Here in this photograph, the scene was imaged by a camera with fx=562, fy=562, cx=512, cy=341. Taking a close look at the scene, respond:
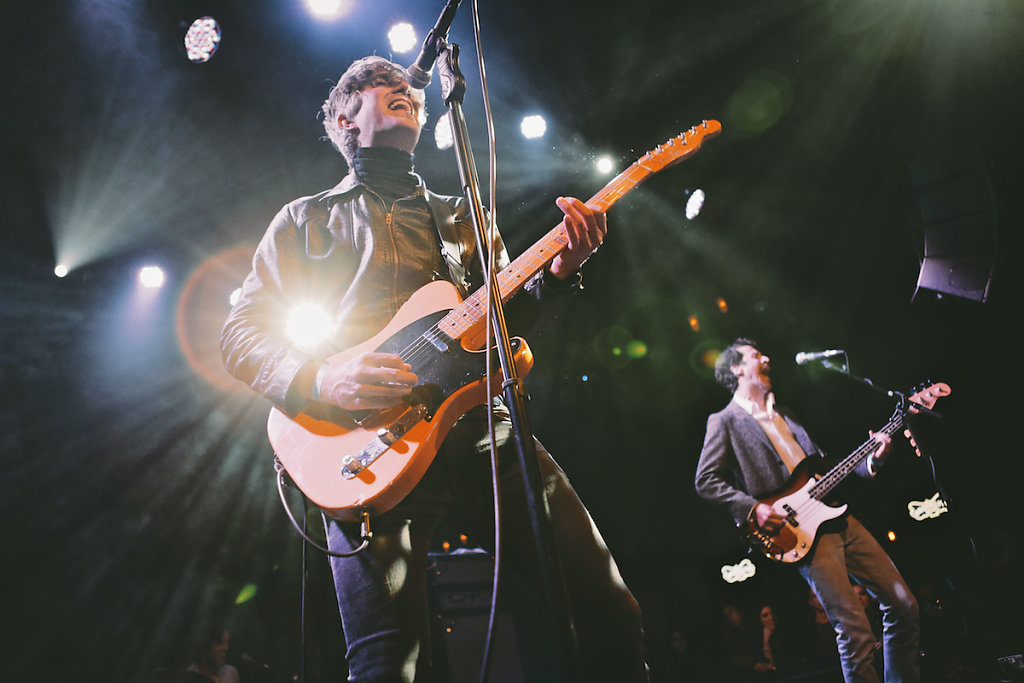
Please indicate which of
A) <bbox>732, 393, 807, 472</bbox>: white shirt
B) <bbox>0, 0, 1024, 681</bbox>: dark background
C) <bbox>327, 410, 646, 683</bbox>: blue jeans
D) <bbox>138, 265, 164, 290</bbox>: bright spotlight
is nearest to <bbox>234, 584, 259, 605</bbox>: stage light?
<bbox>0, 0, 1024, 681</bbox>: dark background

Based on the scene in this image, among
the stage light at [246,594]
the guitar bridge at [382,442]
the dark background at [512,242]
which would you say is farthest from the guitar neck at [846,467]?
the stage light at [246,594]

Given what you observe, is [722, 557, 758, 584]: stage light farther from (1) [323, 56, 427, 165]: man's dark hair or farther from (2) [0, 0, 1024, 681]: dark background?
(1) [323, 56, 427, 165]: man's dark hair

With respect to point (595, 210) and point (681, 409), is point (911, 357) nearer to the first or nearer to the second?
point (681, 409)

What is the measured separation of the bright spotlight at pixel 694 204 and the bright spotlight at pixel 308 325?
495cm

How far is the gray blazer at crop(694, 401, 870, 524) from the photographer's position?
4.23 metres

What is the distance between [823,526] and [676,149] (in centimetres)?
290

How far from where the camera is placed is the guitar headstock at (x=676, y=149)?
7.90ft

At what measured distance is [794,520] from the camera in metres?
3.95

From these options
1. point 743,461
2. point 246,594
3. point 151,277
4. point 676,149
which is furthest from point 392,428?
point 246,594

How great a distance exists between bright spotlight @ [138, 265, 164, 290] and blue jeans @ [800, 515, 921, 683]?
5.79 m

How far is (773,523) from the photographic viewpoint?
4000mm

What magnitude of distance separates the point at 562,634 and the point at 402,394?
0.87 metres

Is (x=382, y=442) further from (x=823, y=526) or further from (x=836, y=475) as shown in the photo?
(x=836, y=475)

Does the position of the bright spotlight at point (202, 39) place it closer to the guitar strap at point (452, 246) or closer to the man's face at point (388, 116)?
the man's face at point (388, 116)
